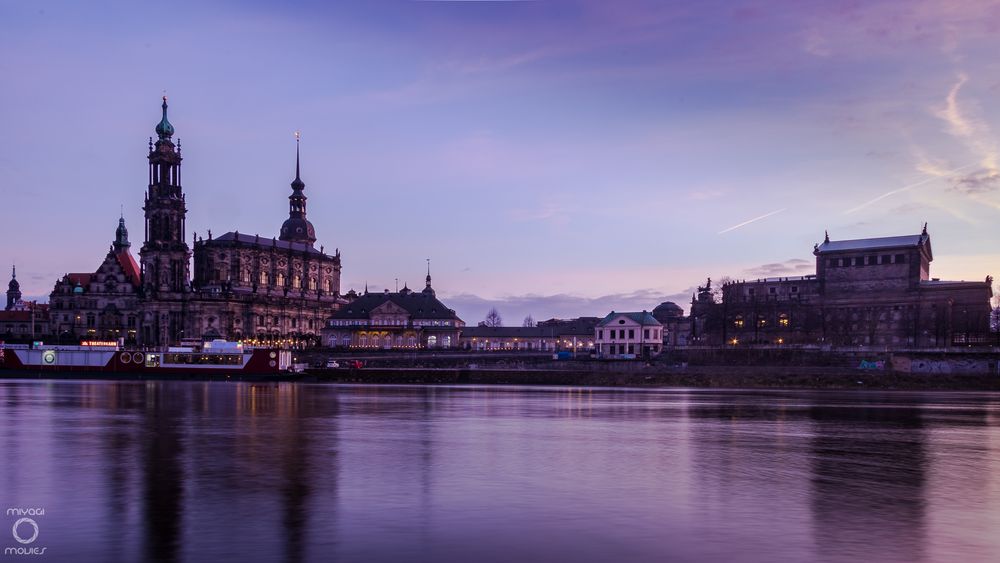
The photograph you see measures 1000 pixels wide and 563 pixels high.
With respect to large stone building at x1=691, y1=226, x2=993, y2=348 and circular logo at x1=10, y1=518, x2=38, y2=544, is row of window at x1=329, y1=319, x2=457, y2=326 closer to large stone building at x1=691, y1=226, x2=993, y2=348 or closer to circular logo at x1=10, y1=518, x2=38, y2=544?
large stone building at x1=691, y1=226, x2=993, y2=348

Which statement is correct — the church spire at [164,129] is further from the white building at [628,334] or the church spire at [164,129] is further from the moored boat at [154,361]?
the white building at [628,334]

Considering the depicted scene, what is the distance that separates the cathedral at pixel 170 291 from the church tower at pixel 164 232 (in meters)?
0.22

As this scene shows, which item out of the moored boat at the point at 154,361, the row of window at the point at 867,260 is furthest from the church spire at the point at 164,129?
the row of window at the point at 867,260

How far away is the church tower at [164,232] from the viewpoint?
179125 mm

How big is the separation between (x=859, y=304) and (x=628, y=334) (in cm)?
4528

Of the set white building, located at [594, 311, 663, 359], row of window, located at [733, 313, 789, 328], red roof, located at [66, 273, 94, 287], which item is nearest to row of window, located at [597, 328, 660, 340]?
white building, located at [594, 311, 663, 359]

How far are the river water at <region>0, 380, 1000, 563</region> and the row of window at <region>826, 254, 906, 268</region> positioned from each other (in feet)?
383

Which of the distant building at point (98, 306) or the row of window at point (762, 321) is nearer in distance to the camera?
the row of window at point (762, 321)

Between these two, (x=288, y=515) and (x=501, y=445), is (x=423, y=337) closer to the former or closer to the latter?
(x=501, y=445)

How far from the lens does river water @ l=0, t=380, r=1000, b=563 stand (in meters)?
17.5

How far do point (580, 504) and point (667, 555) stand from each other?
5425 millimetres

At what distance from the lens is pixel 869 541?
59.2ft

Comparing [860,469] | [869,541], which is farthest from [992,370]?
[869,541]

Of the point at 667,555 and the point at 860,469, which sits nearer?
the point at 667,555
